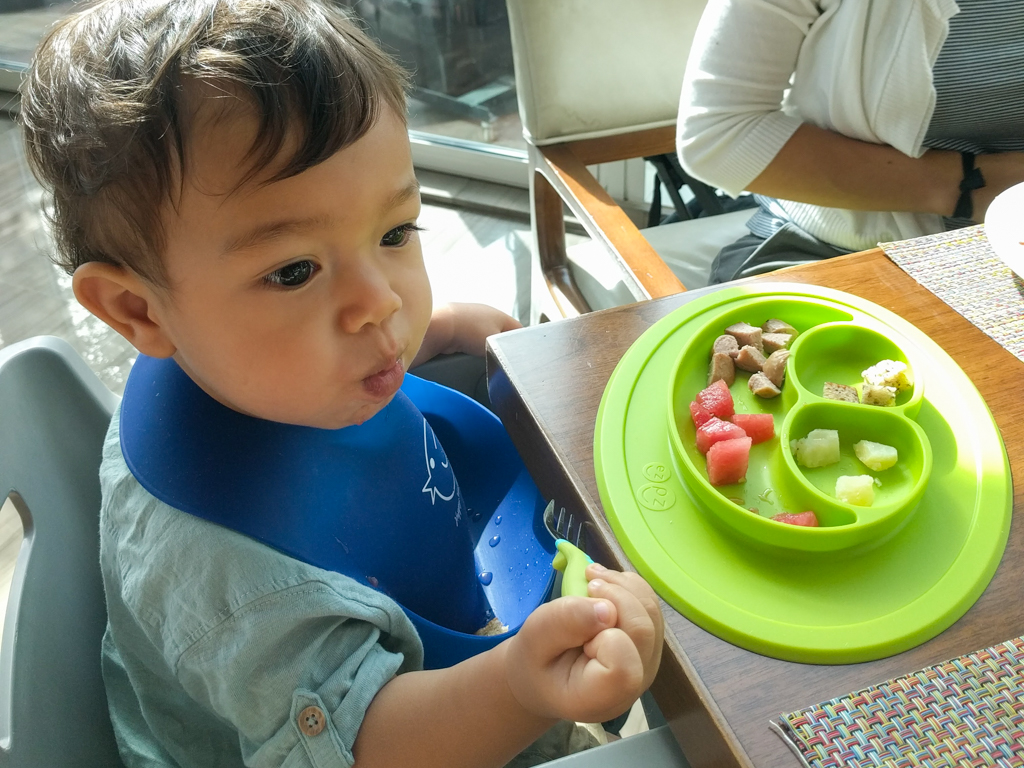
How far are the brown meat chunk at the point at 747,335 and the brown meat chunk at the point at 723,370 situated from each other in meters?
0.03

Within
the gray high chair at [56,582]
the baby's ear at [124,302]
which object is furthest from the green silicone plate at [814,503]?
the baby's ear at [124,302]

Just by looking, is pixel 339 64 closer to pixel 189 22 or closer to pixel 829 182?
pixel 189 22

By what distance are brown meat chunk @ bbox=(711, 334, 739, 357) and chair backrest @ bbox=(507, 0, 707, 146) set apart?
703mm

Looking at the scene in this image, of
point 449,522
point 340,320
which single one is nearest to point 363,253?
point 340,320

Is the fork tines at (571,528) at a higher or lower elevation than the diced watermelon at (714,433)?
lower

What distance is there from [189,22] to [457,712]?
20.4 inches

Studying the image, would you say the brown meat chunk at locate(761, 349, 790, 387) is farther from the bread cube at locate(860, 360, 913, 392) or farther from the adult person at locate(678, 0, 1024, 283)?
the adult person at locate(678, 0, 1024, 283)

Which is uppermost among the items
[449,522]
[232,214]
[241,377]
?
[232,214]

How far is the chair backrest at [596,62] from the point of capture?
3.98 ft

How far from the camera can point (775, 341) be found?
674mm

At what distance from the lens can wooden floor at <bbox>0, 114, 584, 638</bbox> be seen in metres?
2.04

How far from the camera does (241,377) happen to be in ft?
1.98

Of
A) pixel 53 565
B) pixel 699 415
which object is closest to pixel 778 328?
pixel 699 415

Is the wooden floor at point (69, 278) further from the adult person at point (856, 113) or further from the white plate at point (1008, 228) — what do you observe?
the white plate at point (1008, 228)
